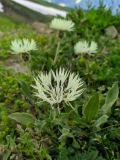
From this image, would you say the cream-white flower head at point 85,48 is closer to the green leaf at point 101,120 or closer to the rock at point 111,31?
the rock at point 111,31

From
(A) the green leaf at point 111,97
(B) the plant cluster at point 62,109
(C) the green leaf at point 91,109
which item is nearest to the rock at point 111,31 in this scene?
(B) the plant cluster at point 62,109

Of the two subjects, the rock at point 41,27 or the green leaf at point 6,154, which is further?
the rock at point 41,27

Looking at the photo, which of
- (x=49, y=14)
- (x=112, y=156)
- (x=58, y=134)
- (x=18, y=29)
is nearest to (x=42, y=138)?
(x=58, y=134)

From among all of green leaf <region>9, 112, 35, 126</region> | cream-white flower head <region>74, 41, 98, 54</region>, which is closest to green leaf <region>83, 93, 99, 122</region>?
green leaf <region>9, 112, 35, 126</region>

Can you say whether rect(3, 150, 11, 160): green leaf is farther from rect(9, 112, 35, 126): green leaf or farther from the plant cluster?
rect(9, 112, 35, 126): green leaf

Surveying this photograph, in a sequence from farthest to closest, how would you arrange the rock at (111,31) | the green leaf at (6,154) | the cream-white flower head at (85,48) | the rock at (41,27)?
the rock at (41,27) → the rock at (111,31) → the cream-white flower head at (85,48) → the green leaf at (6,154)

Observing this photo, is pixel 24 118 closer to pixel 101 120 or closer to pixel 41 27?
pixel 101 120

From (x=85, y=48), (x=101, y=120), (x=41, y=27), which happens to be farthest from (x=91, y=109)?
(x=41, y=27)
